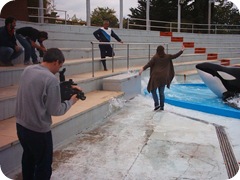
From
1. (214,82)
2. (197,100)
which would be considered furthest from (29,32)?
(214,82)

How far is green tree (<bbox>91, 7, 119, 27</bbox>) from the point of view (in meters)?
22.5

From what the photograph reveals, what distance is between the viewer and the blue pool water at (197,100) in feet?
23.0

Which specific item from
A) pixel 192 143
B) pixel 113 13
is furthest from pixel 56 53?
pixel 113 13

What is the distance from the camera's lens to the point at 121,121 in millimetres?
5922

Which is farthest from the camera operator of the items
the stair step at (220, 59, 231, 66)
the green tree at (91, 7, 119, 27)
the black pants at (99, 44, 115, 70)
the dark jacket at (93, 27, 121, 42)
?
the green tree at (91, 7, 119, 27)

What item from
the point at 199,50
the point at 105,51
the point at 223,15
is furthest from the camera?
the point at 223,15

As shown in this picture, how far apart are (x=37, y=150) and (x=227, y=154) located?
110 inches

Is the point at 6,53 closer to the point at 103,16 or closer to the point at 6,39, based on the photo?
the point at 6,39

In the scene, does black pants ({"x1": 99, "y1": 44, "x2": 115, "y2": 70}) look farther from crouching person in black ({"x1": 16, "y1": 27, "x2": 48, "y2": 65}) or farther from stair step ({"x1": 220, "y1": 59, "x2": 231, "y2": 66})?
stair step ({"x1": 220, "y1": 59, "x2": 231, "y2": 66})

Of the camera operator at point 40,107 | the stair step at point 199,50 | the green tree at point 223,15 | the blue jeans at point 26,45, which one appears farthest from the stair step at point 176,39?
the camera operator at point 40,107

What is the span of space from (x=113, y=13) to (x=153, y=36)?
9.59m

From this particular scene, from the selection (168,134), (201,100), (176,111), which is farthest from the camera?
(201,100)

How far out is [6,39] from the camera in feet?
20.0

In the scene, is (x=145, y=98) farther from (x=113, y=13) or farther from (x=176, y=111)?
(x=113, y=13)
